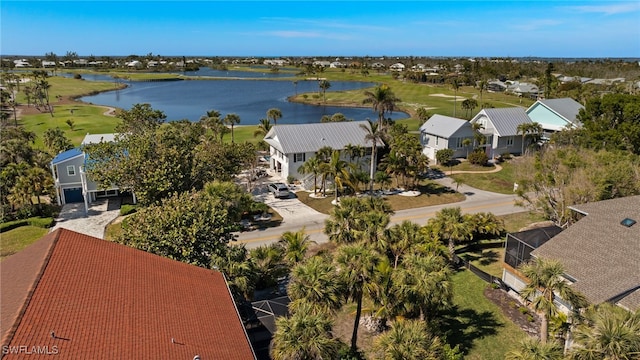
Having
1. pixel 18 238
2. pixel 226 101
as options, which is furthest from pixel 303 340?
pixel 226 101

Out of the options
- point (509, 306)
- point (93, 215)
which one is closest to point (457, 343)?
point (509, 306)

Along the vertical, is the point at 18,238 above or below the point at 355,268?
below

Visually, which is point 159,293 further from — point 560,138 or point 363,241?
point 560,138

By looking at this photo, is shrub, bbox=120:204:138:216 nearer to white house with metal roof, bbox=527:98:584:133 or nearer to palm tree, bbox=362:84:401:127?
palm tree, bbox=362:84:401:127

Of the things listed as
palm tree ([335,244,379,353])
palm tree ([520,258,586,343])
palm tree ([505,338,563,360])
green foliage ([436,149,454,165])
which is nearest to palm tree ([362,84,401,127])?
green foliage ([436,149,454,165])

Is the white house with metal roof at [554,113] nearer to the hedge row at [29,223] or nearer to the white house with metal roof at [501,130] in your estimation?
the white house with metal roof at [501,130]

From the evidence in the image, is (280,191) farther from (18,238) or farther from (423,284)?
(423,284)
